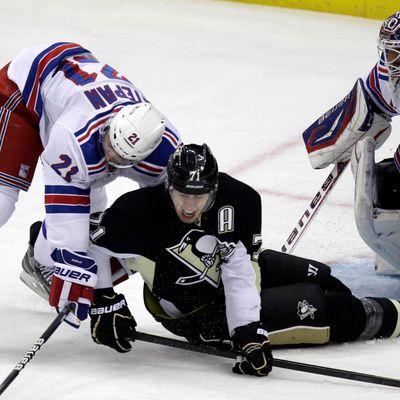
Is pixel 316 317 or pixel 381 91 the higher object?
pixel 381 91

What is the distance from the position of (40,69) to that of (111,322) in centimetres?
93

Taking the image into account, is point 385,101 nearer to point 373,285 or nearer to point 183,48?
point 373,285

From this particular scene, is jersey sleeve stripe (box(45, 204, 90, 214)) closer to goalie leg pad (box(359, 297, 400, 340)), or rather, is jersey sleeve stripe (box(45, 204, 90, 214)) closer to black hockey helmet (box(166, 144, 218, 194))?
black hockey helmet (box(166, 144, 218, 194))

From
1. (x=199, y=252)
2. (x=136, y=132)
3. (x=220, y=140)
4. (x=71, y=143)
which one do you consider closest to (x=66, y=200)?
(x=71, y=143)

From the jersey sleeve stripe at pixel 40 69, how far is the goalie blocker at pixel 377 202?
37.9 inches

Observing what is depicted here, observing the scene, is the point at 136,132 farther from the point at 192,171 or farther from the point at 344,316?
the point at 344,316

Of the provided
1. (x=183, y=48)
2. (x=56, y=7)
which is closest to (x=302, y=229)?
(x=183, y=48)

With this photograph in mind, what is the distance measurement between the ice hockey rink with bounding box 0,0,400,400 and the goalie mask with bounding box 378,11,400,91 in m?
0.73

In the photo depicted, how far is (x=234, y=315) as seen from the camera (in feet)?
11.4

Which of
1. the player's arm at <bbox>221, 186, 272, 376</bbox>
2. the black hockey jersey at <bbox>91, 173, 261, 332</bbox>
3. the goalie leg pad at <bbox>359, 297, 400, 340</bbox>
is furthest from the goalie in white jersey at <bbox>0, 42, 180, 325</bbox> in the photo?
the goalie leg pad at <bbox>359, 297, 400, 340</bbox>

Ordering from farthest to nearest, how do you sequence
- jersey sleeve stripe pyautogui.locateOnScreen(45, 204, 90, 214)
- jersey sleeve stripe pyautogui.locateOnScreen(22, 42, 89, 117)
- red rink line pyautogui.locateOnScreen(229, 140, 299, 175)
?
red rink line pyautogui.locateOnScreen(229, 140, 299, 175) → jersey sleeve stripe pyautogui.locateOnScreen(22, 42, 89, 117) → jersey sleeve stripe pyautogui.locateOnScreen(45, 204, 90, 214)

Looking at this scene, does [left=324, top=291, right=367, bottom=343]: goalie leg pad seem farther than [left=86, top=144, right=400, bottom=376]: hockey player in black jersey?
Yes

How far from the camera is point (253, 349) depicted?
134 inches

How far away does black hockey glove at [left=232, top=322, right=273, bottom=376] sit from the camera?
339 centimetres
